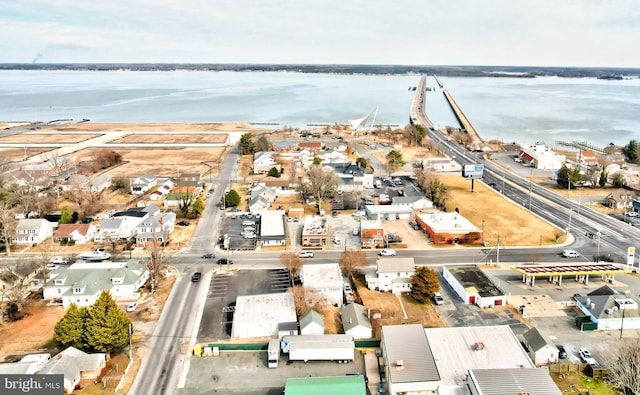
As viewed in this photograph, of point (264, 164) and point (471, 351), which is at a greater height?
point (264, 164)

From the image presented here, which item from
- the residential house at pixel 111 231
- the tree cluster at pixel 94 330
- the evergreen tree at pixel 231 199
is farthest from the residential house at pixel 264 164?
the tree cluster at pixel 94 330

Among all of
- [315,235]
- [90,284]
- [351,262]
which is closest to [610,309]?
[351,262]

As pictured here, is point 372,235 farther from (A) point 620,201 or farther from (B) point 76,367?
(A) point 620,201

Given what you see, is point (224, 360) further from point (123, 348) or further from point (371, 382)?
point (371, 382)

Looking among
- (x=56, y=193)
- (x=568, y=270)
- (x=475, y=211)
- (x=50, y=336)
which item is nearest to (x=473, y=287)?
(x=568, y=270)

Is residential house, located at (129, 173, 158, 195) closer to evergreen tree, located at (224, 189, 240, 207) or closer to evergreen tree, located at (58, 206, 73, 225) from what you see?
evergreen tree, located at (58, 206, 73, 225)

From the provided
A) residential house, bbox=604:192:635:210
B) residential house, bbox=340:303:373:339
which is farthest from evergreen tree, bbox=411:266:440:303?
residential house, bbox=604:192:635:210
